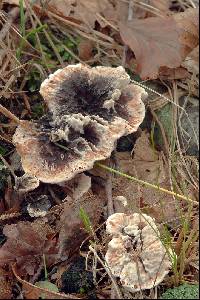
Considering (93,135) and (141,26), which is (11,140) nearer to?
(93,135)

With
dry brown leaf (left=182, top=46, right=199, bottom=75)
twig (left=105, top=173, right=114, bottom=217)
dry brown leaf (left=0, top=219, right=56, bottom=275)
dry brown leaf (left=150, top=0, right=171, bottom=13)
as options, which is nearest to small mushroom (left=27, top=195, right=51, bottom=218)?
dry brown leaf (left=0, top=219, right=56, bottom=275)

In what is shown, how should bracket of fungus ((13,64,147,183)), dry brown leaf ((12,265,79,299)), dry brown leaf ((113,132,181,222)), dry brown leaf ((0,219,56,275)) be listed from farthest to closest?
dry brown leaf ((113,132,181,222)) → bracket of fungus ((13,64,147,183)) → dry brown leaf ((0,219,56,275)) → dry brown leaf ((12,265,79,299))

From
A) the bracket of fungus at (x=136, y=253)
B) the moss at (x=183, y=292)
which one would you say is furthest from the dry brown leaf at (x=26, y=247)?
the moss at (x=183, y=292)

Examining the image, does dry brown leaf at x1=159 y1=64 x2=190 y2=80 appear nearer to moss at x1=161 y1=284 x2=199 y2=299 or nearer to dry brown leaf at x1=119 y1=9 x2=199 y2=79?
dry brown leaf at x1=119 y1=9 x2=199 y2=79

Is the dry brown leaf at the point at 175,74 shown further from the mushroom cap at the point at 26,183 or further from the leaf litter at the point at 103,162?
the mushroom cap at the point at 26,183

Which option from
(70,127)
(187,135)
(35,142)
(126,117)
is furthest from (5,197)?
(187,135)

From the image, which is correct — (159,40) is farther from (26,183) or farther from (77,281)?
(77,281)

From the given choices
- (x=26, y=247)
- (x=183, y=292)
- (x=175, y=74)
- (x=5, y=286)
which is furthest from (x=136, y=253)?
(x=175, y=74)
